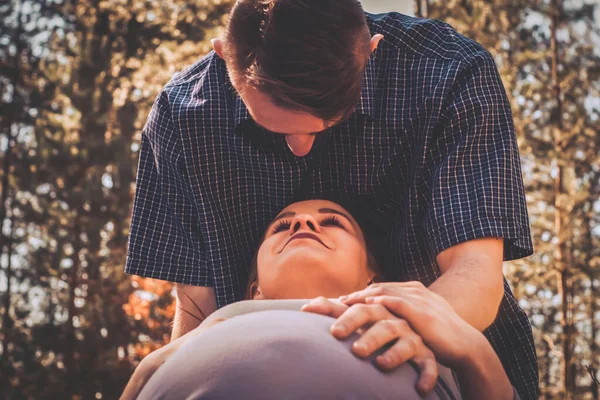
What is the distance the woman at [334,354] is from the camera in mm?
1280

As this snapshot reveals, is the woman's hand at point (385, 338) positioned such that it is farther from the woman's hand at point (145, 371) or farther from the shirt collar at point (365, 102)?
the shirt collar at point (365, 102)

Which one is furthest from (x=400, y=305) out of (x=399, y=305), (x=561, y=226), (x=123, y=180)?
(x=123, y=180)

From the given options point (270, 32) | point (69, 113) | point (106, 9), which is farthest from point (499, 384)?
point (106, 9)

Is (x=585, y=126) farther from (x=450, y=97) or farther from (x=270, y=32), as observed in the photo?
(x=270, y=32)

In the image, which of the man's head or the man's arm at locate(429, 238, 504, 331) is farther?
the man's head

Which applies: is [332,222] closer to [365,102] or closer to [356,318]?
[365,102]

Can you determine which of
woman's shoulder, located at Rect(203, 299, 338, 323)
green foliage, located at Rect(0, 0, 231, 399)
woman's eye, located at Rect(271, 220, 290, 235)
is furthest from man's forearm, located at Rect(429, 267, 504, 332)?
green foliage, located at Rect(0, 0, 231, 399)

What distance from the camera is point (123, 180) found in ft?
23.0

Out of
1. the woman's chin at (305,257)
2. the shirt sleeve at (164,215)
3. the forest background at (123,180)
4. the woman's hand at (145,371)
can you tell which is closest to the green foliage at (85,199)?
the forest background at (123,180)

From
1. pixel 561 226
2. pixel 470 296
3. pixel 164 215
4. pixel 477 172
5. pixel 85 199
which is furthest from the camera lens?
pixel 85 199

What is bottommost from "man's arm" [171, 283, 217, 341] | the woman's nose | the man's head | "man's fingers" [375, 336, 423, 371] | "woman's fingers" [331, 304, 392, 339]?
"man's arm" [171, 283, 217, 341]

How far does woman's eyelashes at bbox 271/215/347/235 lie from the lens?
2.38 meters

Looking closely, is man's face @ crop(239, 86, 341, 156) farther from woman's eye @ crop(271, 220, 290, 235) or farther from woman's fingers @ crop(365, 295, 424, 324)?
woman's fingers @ crop(365, 295, 424, 324)

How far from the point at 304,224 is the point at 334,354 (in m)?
0.98
